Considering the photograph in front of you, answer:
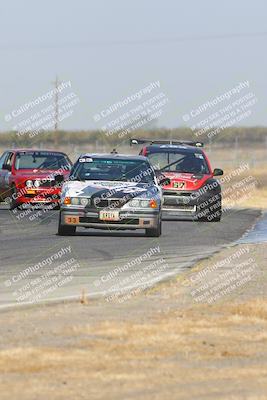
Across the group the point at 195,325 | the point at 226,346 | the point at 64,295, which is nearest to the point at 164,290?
the point at 64,295

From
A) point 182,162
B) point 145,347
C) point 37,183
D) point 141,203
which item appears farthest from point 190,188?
point 145,347

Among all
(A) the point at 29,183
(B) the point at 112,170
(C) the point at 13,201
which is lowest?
(C) the point at 13,201

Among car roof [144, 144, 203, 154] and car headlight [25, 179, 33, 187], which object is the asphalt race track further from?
car headlight [25, 179, 33, 187]

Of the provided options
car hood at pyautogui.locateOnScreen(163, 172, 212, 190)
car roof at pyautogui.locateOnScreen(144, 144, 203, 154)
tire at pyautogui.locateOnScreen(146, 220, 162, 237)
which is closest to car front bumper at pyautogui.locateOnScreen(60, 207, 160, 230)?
tire at pyautogui.locateOnScreen(146, 220, 162, 237)

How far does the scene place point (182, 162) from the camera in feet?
96.9

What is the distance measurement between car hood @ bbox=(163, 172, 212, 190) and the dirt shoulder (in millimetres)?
13886

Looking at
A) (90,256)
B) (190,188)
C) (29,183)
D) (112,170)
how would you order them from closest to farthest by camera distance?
(90,256) < (112,170) < (190,188) < (29,183)

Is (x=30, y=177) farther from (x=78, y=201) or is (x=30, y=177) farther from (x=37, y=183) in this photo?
(x=78, y=201)

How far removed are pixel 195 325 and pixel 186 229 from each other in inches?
582

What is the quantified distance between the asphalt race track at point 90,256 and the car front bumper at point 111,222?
0.24 meters

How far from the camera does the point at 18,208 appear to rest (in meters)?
32.0

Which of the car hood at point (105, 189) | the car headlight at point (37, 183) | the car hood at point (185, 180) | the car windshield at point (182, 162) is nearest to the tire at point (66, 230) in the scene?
the car hood at point (105, 189)

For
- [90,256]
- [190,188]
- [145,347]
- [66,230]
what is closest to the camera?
[145,347]

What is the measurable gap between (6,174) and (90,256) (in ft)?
47.5
